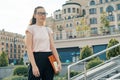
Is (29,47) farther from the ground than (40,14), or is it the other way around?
(40,14)

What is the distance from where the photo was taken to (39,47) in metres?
4.30

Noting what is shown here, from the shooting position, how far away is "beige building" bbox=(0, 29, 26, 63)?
8775 cm

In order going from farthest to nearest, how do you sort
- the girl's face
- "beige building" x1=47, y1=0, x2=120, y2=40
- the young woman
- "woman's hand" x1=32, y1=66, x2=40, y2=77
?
"beige building" x1=47, y1=0, x2=120, y2=40
the girl's face
the young woman
"woman's hand" x1=32, y1=66, x2=40, y2=77

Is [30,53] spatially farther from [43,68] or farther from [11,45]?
[11,45]

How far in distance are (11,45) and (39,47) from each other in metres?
90.6

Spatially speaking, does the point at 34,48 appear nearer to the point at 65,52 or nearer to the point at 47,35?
the point at 47,35

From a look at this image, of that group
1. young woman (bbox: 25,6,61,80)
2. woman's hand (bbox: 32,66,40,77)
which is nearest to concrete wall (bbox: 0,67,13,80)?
young woman (bbox: 25,6,61,80)

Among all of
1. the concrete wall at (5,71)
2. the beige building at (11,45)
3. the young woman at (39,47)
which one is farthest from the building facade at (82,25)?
the young woman at (39,47)

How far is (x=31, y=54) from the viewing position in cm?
414

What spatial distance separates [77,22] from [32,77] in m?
61.6

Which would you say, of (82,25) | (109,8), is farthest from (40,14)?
(109,8)

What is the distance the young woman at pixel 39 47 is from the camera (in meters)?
4.15

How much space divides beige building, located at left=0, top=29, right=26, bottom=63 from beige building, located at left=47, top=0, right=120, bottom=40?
20.6m

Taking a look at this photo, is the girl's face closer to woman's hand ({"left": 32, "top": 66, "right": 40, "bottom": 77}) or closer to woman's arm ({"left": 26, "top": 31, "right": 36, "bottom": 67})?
woman's arm ({"left": 26, "top": 31, "right": 36, "bottom": 67})
